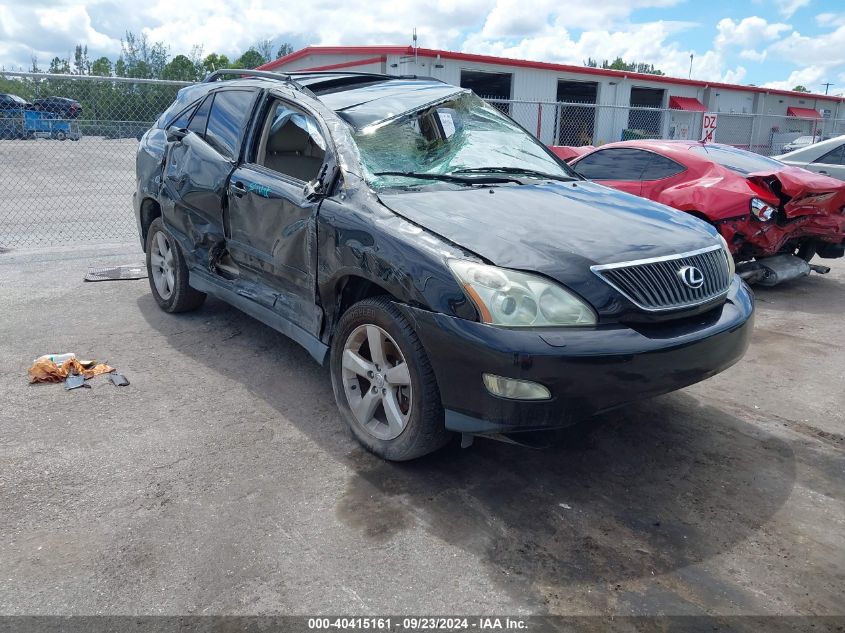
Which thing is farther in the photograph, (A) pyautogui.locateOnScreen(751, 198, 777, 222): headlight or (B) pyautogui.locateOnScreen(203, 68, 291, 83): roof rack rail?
(A) pyautogui.locateOnScreen(751, 198, 777, 222): headlight

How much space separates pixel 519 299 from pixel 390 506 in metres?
1.05

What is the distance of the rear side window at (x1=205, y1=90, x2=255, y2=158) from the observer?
15.0 feet

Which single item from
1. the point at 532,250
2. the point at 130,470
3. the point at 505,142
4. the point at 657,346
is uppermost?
the point at 505,142

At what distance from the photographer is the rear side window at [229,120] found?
179 inches

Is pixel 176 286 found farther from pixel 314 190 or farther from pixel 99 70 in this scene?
pixel 99 70

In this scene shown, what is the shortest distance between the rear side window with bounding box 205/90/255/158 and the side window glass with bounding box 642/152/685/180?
4.55 m

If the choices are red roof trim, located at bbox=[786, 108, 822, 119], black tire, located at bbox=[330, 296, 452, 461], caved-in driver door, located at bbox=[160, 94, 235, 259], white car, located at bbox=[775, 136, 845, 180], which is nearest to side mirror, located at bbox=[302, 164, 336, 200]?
black tire, located at bbox=[330, 296, 452, 461]

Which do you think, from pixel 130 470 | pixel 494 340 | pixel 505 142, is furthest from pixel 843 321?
pixel 130 470

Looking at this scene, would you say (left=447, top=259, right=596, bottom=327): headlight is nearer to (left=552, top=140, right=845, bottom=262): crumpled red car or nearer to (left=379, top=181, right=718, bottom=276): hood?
(left=379, top=181, right=718, bottom=276): hood

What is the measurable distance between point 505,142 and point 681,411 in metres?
1.94

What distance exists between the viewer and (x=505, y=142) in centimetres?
444

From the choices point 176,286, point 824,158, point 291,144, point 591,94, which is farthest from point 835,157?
point 591,94

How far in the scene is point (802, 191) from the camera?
652 centimetres

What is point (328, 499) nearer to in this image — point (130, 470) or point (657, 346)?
point (130, 470)
